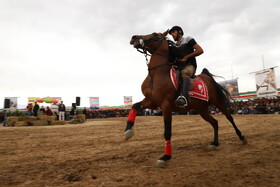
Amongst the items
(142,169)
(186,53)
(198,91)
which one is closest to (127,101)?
(198,91)

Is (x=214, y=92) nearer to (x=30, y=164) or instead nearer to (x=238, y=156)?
(x=238, y=156)

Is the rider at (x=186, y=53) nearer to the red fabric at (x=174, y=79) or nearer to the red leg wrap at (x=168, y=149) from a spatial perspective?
the red fabric at (x=174, y=79)

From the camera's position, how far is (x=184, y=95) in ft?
13.3

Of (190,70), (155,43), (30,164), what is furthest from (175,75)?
(30,164)

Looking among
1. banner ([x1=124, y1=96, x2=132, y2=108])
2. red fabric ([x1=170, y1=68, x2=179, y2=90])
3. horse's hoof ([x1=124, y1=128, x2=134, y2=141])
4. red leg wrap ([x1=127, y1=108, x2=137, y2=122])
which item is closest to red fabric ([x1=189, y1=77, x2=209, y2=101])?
red fabric ([x1=170, y1=68, x2=179, y2=90])

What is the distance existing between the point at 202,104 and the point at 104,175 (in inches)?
129

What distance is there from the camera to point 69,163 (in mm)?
3615

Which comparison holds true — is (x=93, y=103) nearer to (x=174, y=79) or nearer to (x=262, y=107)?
(x=262, y=107)


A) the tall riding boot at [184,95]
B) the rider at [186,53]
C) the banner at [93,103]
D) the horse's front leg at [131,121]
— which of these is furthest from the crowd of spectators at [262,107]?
the banner at [93,103]

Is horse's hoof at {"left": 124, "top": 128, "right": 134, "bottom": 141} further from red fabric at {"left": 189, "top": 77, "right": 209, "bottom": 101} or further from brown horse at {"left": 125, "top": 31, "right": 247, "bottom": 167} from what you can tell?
red fabric at {"left": 189, "top": 77, "right": 209, "bottom": 101}

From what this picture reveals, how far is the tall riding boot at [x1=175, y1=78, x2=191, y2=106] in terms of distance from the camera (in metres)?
3.89

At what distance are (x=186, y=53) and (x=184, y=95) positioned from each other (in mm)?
1221

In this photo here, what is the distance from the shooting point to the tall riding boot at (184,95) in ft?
12.8

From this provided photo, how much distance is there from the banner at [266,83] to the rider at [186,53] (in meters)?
25.7
